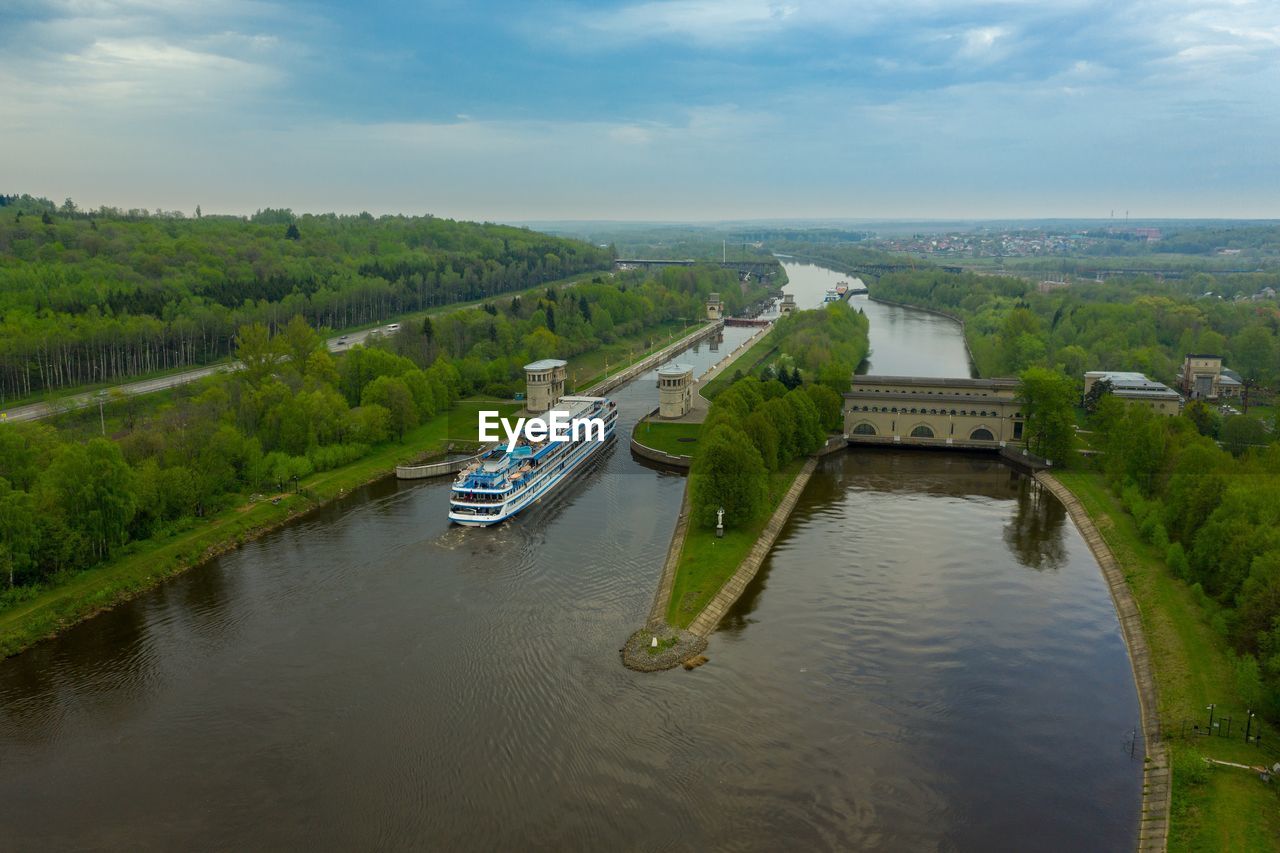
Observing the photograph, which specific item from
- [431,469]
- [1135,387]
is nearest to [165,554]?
[431,469]

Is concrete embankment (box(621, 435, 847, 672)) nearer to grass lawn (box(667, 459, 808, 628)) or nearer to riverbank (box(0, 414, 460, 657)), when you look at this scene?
grass lawn (box(667, 459, 808, 628))

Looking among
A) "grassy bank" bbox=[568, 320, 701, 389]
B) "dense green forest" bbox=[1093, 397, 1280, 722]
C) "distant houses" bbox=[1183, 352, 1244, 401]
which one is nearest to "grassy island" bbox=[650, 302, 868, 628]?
"grassy bank" bbox=[568, 320, 701, 389]

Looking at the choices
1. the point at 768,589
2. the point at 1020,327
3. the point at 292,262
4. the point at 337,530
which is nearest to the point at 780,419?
the point at 768,589

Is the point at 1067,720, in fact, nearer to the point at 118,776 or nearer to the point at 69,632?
the point at 118,776

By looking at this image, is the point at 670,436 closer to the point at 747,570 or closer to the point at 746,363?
the point at 747,570

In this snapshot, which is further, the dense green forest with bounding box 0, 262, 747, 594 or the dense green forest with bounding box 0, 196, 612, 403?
the dense green forest with bounding box 0, 196, 612, 403

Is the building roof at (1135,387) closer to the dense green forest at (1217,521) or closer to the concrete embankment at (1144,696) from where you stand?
the dense green forest at (1217,521)

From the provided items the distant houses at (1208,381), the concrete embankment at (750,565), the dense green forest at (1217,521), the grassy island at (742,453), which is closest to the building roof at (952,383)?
the grassy island at (742,453)

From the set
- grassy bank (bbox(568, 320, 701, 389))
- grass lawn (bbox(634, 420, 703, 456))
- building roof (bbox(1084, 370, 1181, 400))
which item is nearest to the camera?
grass lawn (bbox(634, 420, 703, 456))
